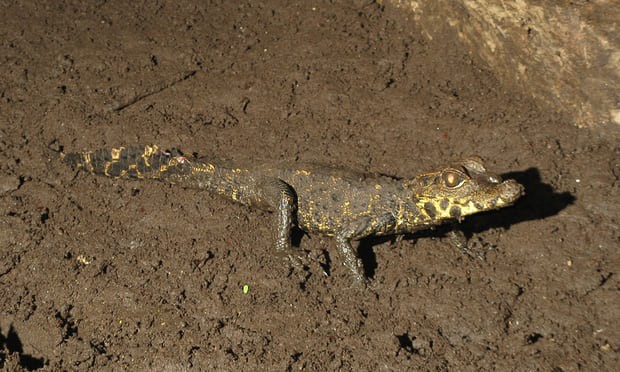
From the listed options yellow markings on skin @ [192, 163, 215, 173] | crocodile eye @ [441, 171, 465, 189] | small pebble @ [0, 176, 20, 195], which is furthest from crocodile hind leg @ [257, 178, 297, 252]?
small pebble @ [0, 176, 20, 195]

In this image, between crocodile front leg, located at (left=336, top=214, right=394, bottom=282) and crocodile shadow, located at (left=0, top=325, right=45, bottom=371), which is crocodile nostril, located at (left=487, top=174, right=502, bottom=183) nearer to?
crocodile front leg, located at (left=336, top=214, right=394, bottom=282)

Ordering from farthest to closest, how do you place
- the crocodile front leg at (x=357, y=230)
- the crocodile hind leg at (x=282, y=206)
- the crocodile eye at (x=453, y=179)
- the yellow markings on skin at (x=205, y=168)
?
the yellow markings on skin at (x=205, y=168), the crocodile hind leg at (x=282, y=206), the crocodile front leg at (x=357, y=230), the crocodile eye at (x=453, y=179)

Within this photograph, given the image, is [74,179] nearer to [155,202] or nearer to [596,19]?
[155,202]

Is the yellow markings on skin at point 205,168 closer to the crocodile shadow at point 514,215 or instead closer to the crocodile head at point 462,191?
the crocodile shadow at point 514,215

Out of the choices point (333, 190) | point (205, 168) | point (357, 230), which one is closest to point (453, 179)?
point (357, 230)

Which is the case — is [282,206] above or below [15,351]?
above

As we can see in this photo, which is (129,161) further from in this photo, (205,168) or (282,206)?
(282,206)

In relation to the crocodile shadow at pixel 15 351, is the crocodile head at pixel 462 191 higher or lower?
higher

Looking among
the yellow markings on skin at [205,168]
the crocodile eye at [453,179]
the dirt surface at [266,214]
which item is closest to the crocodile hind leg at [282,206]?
the dirt surface at [266,214]
